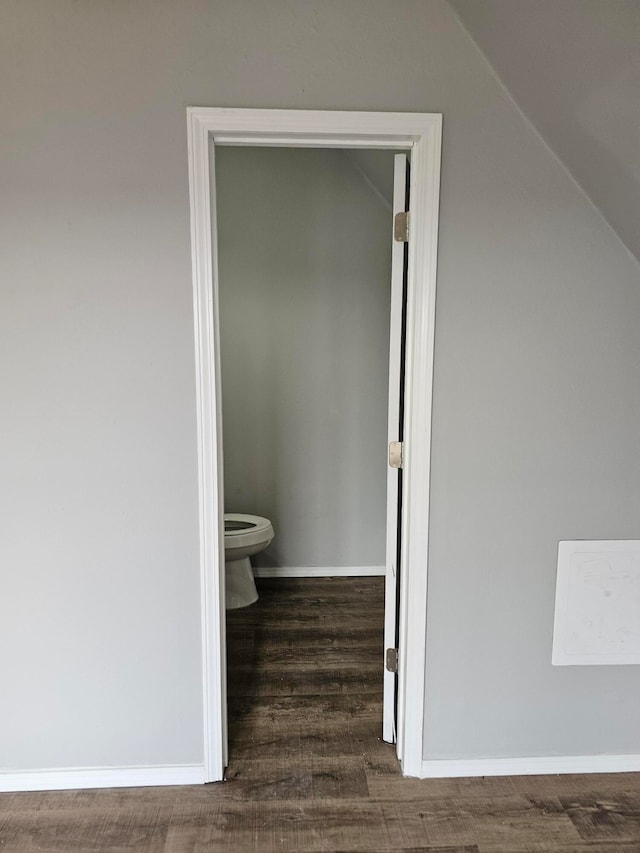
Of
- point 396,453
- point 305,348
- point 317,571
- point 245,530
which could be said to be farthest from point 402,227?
point 317,571

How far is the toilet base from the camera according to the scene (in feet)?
9.93

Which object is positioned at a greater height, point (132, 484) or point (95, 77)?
point (95, 77)

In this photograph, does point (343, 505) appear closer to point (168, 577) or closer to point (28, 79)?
point (168, 577)

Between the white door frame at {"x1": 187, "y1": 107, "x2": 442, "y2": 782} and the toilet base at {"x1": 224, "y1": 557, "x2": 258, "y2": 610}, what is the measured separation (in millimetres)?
1145

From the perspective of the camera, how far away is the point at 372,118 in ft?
5.32

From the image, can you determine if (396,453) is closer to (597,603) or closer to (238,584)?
(597,603)

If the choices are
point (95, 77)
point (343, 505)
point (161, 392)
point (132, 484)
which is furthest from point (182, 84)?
point (343, 505)

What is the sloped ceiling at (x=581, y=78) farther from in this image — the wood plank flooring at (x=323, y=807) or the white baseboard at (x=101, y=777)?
the white baseboard at (x=101, y=777)

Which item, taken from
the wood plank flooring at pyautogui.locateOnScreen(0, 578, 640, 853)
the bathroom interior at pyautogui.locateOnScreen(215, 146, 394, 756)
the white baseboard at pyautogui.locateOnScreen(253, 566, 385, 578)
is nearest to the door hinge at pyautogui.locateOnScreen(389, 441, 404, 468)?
the wood plank flooring at pyautogui.locateOnScreen(0, 578, 640, 853)

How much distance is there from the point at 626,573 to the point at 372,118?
1.60 meters

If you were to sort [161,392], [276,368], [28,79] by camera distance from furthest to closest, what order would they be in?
[276,368] < [161,392] < [28,79]

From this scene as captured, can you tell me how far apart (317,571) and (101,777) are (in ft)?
5.82

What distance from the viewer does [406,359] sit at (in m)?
1.78

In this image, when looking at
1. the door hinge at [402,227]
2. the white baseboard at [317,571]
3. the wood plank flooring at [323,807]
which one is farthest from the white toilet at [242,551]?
the door hinge at [402,227]
